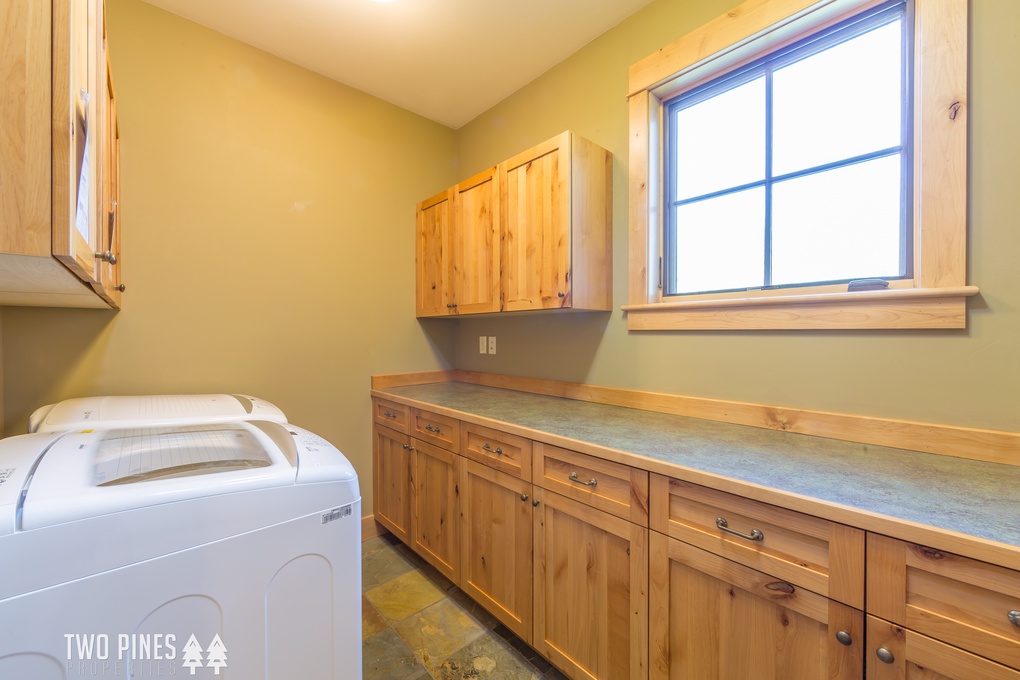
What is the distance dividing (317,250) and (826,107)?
2346 millimetres

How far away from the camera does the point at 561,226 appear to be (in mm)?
1714

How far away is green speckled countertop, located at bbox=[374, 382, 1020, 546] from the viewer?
29.0 inches

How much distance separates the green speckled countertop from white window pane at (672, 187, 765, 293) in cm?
58

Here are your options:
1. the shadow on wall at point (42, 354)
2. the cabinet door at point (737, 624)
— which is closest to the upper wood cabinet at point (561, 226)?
the cabinet door at point (737, 624)

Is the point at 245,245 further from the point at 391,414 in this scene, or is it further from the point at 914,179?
the point at 914,179

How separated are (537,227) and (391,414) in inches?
51.5

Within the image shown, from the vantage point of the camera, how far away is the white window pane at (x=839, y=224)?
3.99ft

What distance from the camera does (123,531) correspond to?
2.20ft

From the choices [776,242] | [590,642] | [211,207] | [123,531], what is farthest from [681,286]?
[211,207]

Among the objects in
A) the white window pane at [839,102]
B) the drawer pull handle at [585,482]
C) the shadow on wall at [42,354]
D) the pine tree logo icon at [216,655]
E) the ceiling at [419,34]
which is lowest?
the pine tree logo icon at [216,655]

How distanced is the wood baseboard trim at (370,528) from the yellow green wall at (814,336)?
1.26m

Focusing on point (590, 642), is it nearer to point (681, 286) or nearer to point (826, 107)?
point (681, 286)

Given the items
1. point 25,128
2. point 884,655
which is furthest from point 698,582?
point 25,128

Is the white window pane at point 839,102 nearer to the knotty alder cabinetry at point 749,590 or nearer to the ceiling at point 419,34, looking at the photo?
the ceiling at point 419,34
